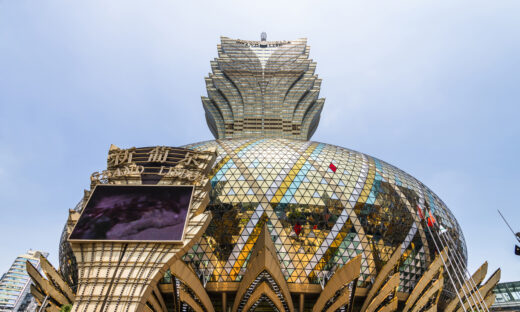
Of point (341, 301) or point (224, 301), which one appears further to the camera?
→ point (224, 301)

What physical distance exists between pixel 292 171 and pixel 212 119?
41.5 metres

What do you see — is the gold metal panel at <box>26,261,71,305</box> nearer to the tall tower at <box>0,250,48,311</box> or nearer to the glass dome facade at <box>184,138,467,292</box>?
the glass dome facade at <box>184,138,467,292</box>

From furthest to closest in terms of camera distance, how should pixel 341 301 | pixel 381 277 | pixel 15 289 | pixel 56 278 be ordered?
pixel 15 289, pixel 56 278, pixel 381 277, pixel 341 301

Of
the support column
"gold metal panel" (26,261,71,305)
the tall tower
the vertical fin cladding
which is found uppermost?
the vertical fin cladding

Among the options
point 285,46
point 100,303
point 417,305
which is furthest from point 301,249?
point 285,46

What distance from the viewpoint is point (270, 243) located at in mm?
26484

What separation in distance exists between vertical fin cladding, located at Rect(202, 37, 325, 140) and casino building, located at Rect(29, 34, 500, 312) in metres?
26.5

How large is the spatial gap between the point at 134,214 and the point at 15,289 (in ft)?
369

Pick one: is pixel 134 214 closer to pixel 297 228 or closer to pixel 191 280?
pixel 191 280

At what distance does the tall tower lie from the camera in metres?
99.1

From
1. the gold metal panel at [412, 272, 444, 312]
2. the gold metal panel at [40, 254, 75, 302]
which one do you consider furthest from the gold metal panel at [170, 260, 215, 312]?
the gold metal panel at [412, 272, 444, 312]

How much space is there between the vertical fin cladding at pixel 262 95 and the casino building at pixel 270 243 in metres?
26.5

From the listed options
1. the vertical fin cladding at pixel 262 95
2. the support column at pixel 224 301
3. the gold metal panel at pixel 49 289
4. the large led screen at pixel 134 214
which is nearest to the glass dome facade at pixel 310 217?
the support column at pixel 224 301

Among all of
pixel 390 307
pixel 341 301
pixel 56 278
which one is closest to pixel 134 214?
pixel 56 278
